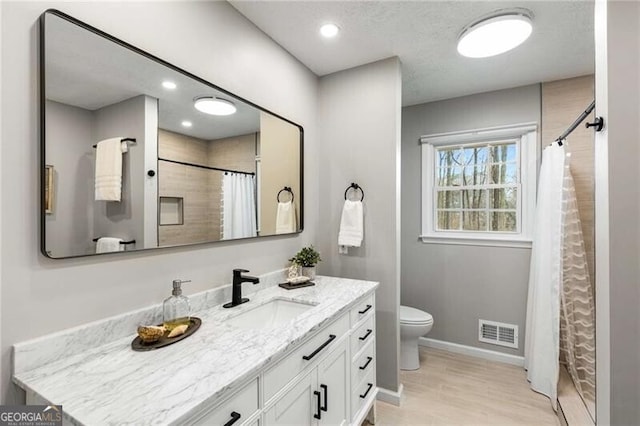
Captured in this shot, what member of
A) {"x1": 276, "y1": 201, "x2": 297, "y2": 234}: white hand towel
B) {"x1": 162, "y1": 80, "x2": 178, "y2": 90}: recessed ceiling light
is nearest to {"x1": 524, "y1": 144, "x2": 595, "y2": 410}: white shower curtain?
{"x1": 276, "y1": 201, "x2": 297, "y2": 234}: white hand towel

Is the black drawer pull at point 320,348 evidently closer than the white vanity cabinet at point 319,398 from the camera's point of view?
No

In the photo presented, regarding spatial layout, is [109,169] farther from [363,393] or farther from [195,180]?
[363,393]

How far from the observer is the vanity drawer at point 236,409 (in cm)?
82

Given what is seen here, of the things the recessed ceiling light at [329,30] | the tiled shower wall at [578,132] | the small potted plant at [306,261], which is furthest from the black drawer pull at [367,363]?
the recessed ceiling light at [329,30]

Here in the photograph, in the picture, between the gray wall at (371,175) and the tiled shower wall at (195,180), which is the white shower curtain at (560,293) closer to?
the gray wall at (371,175)

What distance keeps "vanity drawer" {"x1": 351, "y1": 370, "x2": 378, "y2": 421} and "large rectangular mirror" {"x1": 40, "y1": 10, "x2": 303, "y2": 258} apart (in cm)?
110

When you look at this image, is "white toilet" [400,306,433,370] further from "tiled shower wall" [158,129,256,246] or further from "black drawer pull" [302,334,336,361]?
"tiled shower wall" [158,129,256,246]

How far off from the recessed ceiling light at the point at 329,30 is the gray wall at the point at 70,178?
1.41 m

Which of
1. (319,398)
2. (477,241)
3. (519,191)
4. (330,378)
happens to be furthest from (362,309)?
(519,191)

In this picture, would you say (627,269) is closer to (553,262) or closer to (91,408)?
(553,262)

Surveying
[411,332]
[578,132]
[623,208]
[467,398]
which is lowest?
[467,398]

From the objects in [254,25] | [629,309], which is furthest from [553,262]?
[254,25]

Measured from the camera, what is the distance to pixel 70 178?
104 centimetres

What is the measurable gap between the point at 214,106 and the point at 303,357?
4.36ft
